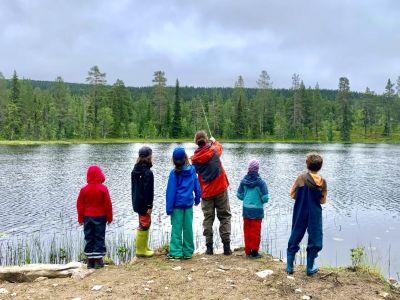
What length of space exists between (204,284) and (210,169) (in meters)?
2.75

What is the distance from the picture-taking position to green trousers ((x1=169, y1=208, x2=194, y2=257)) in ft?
27.9

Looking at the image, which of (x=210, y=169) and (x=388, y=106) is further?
(x=388, y=106)

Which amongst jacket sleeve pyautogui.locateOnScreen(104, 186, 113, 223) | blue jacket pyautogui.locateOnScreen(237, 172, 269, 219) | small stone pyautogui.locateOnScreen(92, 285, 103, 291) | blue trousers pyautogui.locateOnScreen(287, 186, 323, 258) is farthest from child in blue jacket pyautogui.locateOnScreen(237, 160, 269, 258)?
small stone pyautogui.locateOnScreen(92, 285, 103, 291)

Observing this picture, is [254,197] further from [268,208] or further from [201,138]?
[268,208]

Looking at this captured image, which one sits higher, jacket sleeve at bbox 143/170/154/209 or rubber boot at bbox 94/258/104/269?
jacket sleeve at bbox 143/170/154/209

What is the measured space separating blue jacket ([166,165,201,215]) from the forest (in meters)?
84.7

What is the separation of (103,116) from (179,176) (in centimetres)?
8967

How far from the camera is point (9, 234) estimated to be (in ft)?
52.2

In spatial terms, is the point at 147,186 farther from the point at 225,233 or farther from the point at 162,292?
the point at 162,292

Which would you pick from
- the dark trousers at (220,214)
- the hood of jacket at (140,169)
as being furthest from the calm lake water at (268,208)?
the hood of jacket at (140,169)

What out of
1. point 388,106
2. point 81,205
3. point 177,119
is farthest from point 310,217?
point 388,106

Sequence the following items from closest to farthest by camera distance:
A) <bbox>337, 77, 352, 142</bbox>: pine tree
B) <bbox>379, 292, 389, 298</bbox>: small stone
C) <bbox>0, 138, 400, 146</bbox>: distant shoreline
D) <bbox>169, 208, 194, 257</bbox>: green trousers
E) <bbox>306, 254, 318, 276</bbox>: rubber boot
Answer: <bbox>379, 292, 389, 298</bbox>: small stone < <bbox>306, 254, 318, 276</bbox>: rubber boot < <bbox>169, 208, 194, 257</bbox>: green trousers < <bbox>0, 138, 400, 146</bbox>: distant shoreline < <bbox>337, 77, 352, 142</bbox>: pine tree

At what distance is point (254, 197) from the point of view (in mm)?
8758

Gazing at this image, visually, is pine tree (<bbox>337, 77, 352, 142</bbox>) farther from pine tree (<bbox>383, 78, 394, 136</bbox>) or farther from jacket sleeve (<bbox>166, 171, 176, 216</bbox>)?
jacket sleeve (<bbox>166, 171, 176, 216</bbox>)
